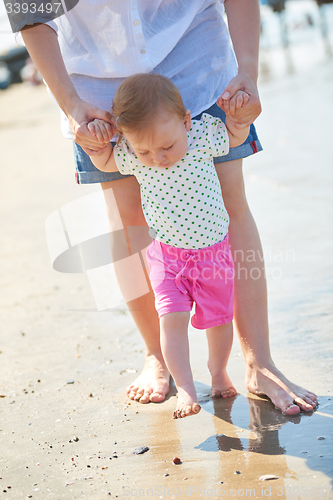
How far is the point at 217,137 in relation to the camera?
2.02m

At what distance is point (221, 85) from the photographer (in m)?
2.15

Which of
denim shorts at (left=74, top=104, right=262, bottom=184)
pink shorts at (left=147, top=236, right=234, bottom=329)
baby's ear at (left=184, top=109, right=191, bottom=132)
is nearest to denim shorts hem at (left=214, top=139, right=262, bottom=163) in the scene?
denim shorts at (left=74, top=104, right=262, bottom=184)

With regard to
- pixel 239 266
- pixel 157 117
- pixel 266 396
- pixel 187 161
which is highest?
pixel 157 117

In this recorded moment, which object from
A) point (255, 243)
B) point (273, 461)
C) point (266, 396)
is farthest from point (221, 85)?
point (273, 461)

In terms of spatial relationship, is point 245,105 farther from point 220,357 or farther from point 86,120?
point 220,357

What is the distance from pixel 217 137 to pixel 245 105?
15cm

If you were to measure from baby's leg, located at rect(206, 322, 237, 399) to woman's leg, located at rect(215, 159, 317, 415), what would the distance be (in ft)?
0.25

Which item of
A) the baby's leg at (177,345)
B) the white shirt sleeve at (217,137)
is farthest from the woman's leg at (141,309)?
the white shirt sleeve at (217,137)

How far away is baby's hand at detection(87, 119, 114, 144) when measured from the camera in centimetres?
194

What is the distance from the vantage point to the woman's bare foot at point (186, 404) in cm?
186

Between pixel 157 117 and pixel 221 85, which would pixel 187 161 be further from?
pixel 221 85

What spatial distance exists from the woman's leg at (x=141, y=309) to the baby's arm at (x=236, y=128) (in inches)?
17.2

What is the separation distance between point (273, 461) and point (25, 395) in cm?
110

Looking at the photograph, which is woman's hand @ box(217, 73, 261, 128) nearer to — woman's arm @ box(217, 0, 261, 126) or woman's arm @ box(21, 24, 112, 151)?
woman's arm @ box(217, 0, 261, 126)
